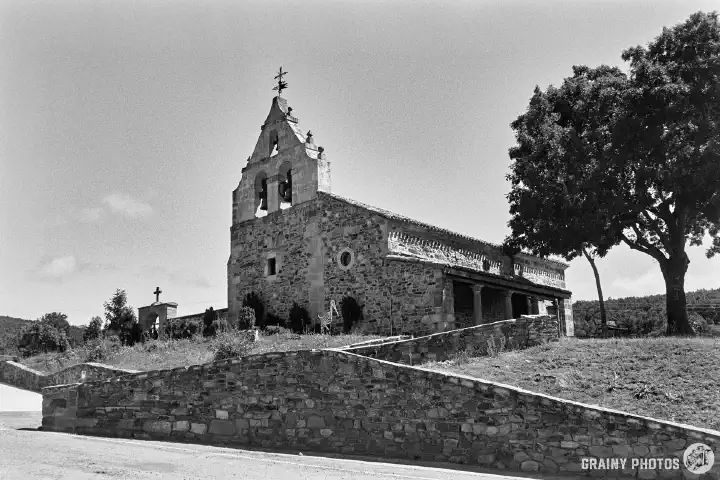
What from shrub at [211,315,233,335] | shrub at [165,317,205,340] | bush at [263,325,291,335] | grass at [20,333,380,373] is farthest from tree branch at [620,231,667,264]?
shrub at [165,317,205,340]

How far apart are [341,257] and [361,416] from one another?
42.5ft

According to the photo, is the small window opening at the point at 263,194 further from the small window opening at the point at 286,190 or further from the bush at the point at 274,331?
the bush at the point at 274,331

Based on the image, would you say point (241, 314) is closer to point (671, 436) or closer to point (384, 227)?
point (384, 227)

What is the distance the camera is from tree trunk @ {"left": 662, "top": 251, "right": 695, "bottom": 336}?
22531 millimetres

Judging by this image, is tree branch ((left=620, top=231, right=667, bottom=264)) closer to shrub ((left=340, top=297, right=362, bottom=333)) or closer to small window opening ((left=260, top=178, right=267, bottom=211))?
shrub ((left=340, top=297, right=362, bottom=333))

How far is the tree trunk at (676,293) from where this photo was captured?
22.5 meters

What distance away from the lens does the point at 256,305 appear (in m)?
28.0

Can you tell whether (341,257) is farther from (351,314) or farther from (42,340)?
(42,340)

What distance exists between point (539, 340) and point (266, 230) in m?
15.1

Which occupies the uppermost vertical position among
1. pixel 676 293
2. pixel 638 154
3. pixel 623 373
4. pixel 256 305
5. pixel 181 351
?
pixel 638 154

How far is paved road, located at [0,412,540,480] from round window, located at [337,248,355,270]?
39.9 ft

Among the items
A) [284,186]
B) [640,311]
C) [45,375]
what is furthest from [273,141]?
[640,311]

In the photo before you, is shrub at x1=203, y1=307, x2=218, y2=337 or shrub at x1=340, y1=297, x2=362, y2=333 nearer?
shrub at x1=340, y1=297, x2=362, y2=333

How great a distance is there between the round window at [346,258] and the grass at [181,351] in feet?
11.0
